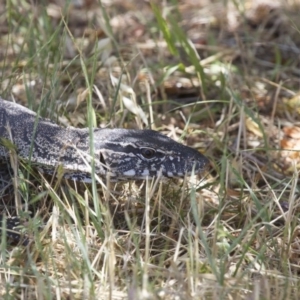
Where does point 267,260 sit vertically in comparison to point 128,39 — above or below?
below

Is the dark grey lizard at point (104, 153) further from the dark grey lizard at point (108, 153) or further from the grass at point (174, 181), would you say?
the grass at point (174, 181)

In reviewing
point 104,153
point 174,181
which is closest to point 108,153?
point 104,153

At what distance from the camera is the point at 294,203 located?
4844 mm

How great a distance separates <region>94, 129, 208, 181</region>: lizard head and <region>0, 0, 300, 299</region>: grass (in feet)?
0.54

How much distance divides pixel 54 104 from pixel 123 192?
0.92m

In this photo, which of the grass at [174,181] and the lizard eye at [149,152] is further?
the lizard eye at [149,152]

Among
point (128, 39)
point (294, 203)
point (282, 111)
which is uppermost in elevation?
point (128, 39)

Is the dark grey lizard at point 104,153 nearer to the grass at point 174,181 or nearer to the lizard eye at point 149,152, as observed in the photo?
the lizard eye at point 149,152

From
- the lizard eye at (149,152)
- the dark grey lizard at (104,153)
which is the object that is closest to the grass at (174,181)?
the dark grey lizard at (104,153)

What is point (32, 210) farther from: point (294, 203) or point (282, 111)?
point (282, 111)

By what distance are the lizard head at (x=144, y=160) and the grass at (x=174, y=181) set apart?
16 cm

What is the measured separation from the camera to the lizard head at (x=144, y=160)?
195 inches

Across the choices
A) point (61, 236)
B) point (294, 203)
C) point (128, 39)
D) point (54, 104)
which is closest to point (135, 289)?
point (61, 236)

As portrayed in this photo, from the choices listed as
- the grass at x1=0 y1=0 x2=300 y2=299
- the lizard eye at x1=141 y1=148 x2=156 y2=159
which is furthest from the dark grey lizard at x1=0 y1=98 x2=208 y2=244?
the grass at x1=0 y1=0 x2=300 y2=299
